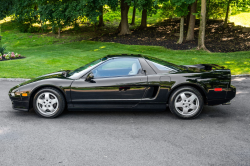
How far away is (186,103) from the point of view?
5.31 metres

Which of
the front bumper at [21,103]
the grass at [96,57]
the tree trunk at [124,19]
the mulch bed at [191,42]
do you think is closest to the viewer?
the front bumper at [21,103]

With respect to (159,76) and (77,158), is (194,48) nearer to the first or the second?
(159,76)

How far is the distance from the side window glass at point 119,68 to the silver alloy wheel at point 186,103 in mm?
1072

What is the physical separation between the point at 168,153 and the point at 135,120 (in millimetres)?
1589

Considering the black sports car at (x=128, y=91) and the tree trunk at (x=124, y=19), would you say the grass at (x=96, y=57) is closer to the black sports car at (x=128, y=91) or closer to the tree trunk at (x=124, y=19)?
the tree trunk at (x=124, y=19)

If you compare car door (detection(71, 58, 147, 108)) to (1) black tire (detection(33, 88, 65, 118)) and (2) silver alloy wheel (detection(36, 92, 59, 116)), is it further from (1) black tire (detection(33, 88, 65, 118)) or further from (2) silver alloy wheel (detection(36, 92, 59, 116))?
(2) silver alloy wheel (detection(36, 92, 59, 116))

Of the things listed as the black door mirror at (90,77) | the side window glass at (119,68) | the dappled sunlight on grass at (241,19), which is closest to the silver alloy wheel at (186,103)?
the side window glass at (119,68)

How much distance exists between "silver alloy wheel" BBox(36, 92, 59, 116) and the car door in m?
0.41

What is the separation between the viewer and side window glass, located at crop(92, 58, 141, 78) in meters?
5.43

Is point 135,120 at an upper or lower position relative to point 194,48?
lower

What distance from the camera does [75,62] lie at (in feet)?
43.6

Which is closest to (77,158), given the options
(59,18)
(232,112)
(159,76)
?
(159,76)

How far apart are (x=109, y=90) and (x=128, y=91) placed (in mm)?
406

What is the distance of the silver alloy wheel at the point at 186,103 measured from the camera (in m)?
5.31
